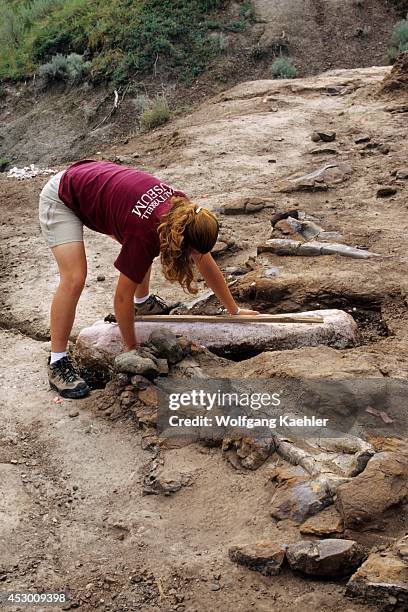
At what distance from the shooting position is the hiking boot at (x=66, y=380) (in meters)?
4.22

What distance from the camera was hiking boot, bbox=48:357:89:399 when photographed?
4.22m

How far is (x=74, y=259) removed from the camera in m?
4.11

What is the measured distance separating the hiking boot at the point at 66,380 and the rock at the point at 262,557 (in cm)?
153

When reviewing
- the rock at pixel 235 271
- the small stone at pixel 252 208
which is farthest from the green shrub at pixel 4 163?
the rock at pixel 235 271

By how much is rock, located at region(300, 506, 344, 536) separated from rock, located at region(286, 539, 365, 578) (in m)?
0.11

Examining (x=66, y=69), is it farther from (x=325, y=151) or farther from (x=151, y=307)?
(x=151, y=307)

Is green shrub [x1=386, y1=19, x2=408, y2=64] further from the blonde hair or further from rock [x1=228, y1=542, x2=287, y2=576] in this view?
rock [x1=228, y1=542, x2=287, y2=576]

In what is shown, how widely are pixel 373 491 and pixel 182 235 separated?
1.35m

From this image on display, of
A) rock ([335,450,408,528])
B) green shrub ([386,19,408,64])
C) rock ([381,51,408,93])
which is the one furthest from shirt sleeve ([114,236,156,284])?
green shrub ([386,19,408,64])

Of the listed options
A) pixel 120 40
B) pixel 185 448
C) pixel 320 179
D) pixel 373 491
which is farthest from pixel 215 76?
pixel 373 491

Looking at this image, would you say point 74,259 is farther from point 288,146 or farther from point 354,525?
→ point 288,146

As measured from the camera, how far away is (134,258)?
3.73 meters

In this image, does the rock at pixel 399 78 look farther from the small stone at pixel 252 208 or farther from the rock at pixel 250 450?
the rock at pixel 250 450

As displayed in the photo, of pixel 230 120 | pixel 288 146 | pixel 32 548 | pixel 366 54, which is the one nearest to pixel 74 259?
pixel 32 548
